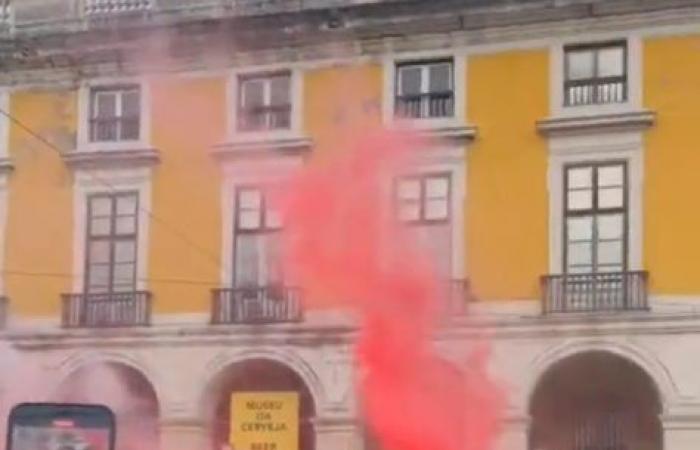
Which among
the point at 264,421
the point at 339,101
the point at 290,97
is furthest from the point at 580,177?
the point at 264,421

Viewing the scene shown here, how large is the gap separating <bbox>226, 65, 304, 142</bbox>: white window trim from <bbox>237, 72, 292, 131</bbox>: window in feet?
0.18

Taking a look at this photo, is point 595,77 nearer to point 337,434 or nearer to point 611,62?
point 611,62

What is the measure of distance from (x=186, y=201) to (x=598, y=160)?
6388 millimetres

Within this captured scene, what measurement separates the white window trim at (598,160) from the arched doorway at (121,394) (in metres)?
6.61

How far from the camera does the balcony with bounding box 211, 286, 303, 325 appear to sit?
76.6 ft

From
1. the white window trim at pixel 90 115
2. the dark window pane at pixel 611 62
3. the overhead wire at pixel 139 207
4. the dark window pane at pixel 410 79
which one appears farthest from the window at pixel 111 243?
the dark window pane at pixel 611 62

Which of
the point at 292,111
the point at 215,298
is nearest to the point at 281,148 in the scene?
the point at 292,111

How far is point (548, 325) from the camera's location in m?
22.2

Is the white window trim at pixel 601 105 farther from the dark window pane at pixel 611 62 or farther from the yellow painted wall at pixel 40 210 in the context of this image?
the yellow painted wall at pixel 40 210

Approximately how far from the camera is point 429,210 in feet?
75.8

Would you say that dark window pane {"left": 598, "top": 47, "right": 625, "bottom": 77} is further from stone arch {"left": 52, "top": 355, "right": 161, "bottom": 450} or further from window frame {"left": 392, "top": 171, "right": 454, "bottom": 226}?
stone arch {"left": 52, "top": 355, "right": 161, "bottom": 450}

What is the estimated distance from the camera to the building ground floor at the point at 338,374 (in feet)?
71.1

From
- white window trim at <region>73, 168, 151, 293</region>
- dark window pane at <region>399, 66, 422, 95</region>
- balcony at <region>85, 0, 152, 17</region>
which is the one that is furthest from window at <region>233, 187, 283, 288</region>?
balcony at <region>85, 0, 152, 17</region>

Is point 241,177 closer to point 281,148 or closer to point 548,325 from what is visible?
point 281,148
